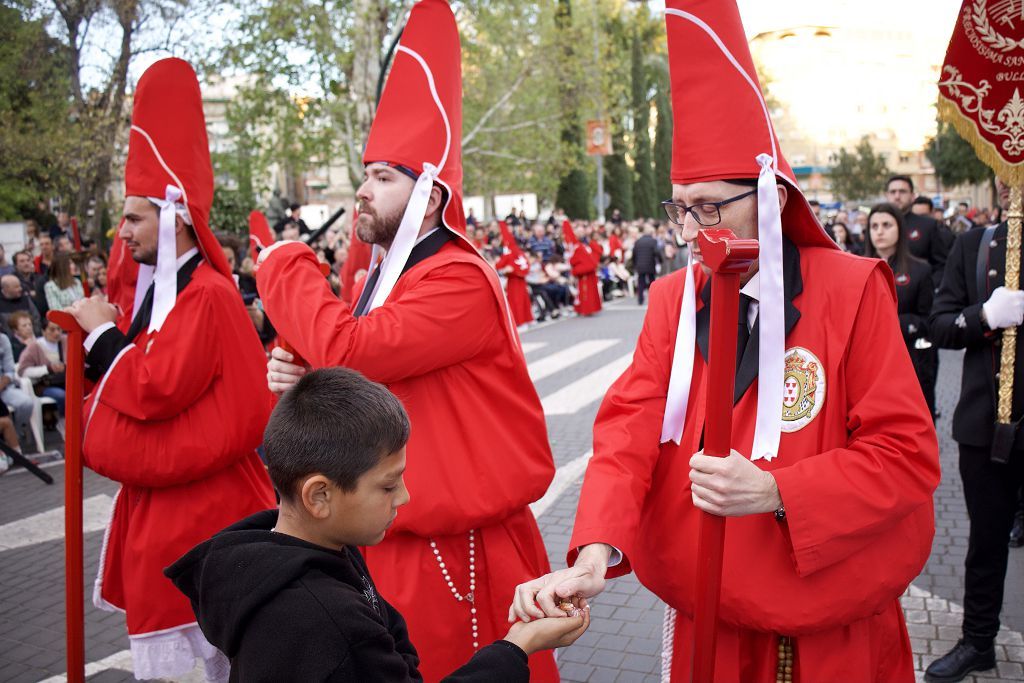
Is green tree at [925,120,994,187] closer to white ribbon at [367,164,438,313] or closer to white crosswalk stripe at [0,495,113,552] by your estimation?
white crosswalk stripe at [0,495,113,552]

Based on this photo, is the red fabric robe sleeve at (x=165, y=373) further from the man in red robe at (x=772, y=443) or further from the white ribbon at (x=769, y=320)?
the white ribbon at (x=769, y=320)

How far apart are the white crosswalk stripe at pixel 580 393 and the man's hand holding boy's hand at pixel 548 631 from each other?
732cm

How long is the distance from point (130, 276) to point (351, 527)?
372 centimetres

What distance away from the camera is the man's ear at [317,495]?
1.79 meters

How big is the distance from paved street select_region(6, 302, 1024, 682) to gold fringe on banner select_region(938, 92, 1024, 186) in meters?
2.10

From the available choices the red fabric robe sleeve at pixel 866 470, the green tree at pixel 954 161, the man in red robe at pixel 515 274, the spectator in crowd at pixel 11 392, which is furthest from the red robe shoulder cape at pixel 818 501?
the green tree at pixel 954 161

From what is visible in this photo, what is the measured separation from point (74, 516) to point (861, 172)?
212 ft

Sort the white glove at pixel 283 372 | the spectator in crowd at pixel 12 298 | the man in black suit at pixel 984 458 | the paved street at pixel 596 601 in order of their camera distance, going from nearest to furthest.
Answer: the white glove at pixel 283 372
the man in black suit at pixel 984 458
the paved street at pixel 596 601
the spectator in crowd at pixel 12 298

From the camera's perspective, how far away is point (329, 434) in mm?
1804

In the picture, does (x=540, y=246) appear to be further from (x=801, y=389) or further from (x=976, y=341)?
(x=801, y=389)

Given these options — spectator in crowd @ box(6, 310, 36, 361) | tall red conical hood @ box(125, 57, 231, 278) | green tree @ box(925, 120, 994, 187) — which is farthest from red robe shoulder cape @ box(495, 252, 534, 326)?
green tree @ box(925, 120, 994, 187)

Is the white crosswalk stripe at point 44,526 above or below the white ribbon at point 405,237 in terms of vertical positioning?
below

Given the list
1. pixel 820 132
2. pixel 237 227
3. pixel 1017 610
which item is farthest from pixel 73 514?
pixel 820 132

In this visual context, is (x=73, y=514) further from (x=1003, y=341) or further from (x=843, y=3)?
(x=843, y=3)
